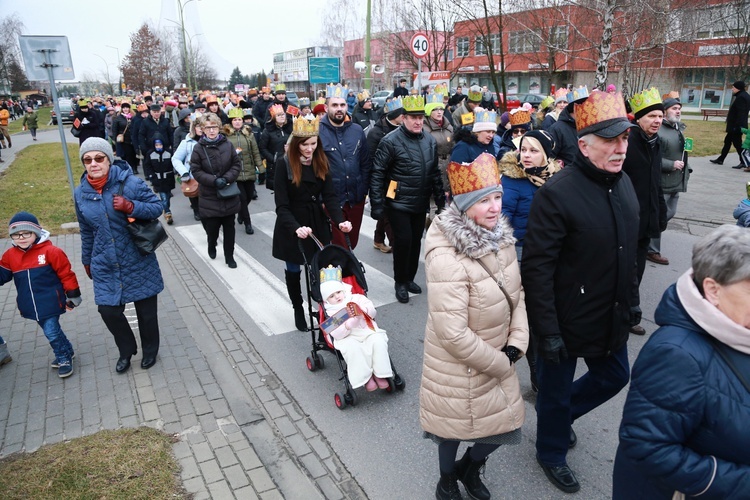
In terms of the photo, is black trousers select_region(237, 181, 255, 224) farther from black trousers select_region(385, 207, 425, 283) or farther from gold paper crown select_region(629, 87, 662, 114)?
gold paper crown select_region(629, 87, 662, 114)

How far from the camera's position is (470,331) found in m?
2.71

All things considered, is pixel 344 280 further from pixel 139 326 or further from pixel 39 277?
pixel 39 277

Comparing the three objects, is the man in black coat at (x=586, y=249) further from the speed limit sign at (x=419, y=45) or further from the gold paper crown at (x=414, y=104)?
the speed limit sign at (x=419, y=45)

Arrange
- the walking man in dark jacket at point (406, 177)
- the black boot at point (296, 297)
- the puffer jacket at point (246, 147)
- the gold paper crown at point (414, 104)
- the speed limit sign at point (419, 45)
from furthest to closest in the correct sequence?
the speed limit sign at point (419, 45)
the puffer jacket at point (246, 147)
the walking man in dark jacket at point (406, 177)
the gold paper crown at point (414, 104)
the black boot at point (296, 297)

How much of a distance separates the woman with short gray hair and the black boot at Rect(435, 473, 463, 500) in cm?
150

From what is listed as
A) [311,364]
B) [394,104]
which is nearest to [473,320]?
[311,364]

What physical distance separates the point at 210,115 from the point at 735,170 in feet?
46.3

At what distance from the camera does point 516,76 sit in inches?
1980

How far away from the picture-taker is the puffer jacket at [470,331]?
270cm

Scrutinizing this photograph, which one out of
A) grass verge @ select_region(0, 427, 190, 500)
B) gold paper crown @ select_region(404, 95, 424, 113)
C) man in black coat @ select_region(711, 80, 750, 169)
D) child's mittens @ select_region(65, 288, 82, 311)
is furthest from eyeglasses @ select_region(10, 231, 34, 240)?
man in black coat @ select_region(711, 80, 750, 169)

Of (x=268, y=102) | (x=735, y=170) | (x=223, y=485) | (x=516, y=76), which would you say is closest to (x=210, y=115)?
(x=223, y=485)

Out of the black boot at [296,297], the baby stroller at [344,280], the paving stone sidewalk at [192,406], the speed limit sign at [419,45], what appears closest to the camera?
the paving stone sidewalk at [192,406]

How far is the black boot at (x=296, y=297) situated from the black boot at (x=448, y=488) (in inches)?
113

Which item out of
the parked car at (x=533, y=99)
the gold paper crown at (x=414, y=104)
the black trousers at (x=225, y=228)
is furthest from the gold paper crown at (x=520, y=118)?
the parked car at (x=533, y=99)
